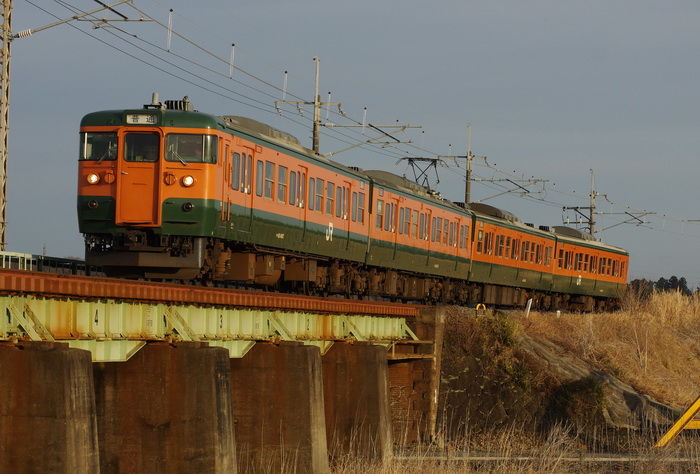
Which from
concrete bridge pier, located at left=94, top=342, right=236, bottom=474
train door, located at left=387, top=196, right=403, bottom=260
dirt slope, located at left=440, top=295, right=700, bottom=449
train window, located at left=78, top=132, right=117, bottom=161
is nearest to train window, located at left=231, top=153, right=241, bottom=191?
train window, located at left=78, top=132, right=117, bottom=161

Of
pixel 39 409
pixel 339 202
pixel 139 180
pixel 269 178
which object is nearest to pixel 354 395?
pixel 339 202

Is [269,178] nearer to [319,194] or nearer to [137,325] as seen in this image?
[319,194]

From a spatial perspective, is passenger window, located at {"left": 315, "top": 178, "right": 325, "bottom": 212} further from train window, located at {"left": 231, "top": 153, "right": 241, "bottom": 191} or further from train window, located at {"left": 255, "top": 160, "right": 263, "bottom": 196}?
train window, located at {"left": 231, "top": 153, "right": 241, "bottom": 191}

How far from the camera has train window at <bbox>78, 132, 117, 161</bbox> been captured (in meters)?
21.9

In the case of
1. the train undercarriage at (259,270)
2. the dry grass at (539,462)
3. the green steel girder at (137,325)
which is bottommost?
the dry grass at (539,462)

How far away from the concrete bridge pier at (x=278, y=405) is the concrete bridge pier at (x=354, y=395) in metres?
4.73

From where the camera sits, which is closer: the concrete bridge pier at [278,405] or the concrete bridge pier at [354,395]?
the concrete bridge pier at [278,405]

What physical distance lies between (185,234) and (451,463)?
6.38m

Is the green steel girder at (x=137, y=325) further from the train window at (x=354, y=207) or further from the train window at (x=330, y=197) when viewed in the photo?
the train window at (x=354, y=207)

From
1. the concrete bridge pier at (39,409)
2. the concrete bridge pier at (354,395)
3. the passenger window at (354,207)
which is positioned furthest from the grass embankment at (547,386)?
the concrete bridge pier at (39,409)

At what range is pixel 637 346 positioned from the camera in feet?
135

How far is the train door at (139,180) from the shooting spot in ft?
70.7

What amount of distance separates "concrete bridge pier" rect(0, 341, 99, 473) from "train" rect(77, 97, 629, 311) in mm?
8167

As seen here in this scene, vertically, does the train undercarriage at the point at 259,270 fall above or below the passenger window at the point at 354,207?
below
